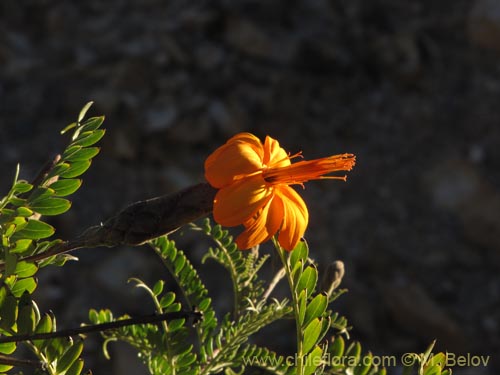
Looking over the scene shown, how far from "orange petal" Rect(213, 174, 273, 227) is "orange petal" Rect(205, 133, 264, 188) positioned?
0.04 ft

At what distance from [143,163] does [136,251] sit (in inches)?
29.0

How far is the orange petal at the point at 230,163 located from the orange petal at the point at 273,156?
0.05m

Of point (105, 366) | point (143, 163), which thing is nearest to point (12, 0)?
point (143, 163)

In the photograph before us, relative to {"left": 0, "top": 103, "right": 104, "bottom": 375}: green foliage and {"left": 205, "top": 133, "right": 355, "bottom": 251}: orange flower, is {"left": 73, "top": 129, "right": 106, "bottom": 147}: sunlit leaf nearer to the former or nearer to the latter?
{"left": 0, "top": 103, "right": 104, "bottom": 375}: green foliage

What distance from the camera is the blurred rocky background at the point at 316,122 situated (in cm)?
465

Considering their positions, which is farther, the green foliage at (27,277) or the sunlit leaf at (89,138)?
the sunlit leaf at (89,138)

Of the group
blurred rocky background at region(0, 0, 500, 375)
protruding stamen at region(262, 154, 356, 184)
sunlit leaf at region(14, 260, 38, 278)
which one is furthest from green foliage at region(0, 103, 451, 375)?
blurred rocky background at region(0, 0, 500, 375)

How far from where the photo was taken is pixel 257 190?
121 cm

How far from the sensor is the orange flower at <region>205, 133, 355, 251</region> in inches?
46.1

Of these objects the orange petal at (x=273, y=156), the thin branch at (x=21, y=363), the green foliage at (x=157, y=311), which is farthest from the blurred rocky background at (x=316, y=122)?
the thin branch at (x=21, y=363)

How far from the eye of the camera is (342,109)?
5.64 metres

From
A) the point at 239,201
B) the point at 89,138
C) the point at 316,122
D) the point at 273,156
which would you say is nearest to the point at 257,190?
the point at 239,201

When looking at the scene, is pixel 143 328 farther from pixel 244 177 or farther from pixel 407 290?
pixel 407 290

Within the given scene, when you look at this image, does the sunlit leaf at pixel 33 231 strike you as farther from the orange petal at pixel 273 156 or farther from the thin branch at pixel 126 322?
the orange petal at pixel 273 156
